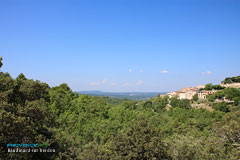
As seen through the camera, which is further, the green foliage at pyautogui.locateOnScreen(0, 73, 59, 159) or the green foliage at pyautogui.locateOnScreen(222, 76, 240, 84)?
the green foliage at pyautogui.locateOnScreen(222, 76, 240, 84)

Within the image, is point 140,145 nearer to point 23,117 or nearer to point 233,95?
point 23,117

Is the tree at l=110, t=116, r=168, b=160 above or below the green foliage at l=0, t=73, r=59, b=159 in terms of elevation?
below

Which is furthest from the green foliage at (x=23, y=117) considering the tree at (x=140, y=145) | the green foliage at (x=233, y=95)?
the green foliage at (x=233, y=95)

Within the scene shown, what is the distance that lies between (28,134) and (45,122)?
2371 mm

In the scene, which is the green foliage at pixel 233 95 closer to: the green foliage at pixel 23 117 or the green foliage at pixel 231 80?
the green foliage at pixel 231 80

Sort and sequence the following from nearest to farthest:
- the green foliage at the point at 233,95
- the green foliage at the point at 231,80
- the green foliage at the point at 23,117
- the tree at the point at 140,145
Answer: the green foliage at the point at 23,117, the tree at the point at 140,145, the green foliage at the point at 233,95, the green foliage at the point at 231,80

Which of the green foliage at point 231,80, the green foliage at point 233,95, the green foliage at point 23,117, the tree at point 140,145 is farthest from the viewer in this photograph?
the green foliage at point 231,80

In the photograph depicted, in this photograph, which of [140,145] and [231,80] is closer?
[140,145]

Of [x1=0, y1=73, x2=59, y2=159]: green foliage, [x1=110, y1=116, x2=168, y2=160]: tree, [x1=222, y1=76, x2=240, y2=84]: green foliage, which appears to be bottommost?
[x1=110, y1=116, x2=168, y2=160]: tree

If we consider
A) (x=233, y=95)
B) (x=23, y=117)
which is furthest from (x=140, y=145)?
(x=233, y=95)

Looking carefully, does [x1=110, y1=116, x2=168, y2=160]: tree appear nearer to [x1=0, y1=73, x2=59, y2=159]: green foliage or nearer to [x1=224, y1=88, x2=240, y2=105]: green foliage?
[x1=0, y1=73, x2=59, y2=159]: green foliage

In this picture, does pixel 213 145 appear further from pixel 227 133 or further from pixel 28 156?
pixel 28 156

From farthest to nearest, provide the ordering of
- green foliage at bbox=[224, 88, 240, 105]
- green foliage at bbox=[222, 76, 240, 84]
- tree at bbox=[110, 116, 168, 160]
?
1. green foliage at bbox=[222, 76, 240, 84]
2. green foliage at bbox=[224, 88, 240, 105]
3. tree at bbox=[110, 116, 168, 160]

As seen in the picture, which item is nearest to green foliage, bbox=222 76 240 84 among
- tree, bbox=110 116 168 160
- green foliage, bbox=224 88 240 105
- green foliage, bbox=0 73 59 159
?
green foliage, bbox=224 88 240 105
